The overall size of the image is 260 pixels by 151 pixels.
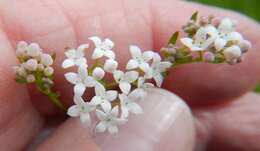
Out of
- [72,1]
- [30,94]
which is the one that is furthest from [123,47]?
[30,94]

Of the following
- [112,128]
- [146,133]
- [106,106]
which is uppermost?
[106,106]

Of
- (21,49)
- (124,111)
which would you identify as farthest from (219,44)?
(21,49)

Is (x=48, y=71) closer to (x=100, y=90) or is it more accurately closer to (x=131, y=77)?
(x=100, y=90)

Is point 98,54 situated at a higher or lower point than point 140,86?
higher

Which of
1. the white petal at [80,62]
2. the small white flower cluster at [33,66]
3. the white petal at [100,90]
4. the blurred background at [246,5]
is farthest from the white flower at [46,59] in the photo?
the blurred background at [246,5]

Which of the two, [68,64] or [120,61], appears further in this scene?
[120,61]

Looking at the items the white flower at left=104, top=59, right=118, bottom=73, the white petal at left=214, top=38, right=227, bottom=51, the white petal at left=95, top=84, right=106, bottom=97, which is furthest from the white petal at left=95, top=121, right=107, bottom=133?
the white petal at left=214, top=38, right=227, bottom=51

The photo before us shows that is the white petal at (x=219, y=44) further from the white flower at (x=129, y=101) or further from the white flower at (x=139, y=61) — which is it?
the white flower at (x=129, y=101)
